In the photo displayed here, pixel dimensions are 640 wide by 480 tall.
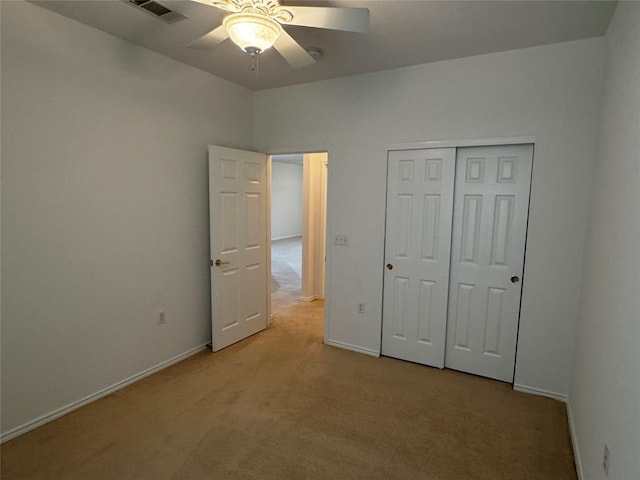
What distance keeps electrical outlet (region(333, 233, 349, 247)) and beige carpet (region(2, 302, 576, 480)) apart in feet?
3.79

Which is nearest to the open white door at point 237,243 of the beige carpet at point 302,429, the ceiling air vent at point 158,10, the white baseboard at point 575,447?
the beige carpet at point 302,429

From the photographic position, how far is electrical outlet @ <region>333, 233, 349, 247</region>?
3.55m

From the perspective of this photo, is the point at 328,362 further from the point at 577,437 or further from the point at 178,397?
the point at 577,437

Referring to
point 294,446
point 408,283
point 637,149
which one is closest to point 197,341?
point 294,446

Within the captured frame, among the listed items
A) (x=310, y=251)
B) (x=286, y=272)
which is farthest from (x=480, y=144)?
(x=286, y=272)

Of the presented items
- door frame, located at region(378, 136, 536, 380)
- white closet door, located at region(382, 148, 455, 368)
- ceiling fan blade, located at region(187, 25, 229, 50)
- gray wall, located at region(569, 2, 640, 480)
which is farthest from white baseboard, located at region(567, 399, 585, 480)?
ceiling fan blade, located at region(187, 25, 229, 50)

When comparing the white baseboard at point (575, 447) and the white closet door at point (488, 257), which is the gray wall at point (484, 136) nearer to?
the white closet door at point (488, 257)

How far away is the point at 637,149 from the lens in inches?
56.9

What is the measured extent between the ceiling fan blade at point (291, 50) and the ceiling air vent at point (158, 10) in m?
0.73

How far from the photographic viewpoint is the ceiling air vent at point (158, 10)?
215 centimetres

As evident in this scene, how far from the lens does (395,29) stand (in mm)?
2434

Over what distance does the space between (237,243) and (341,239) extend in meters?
1.06

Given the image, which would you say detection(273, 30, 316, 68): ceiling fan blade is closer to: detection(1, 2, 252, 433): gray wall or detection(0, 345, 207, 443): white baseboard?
detection(1, 2, 252, 433): gray wall

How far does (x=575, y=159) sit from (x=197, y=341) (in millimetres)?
3549
